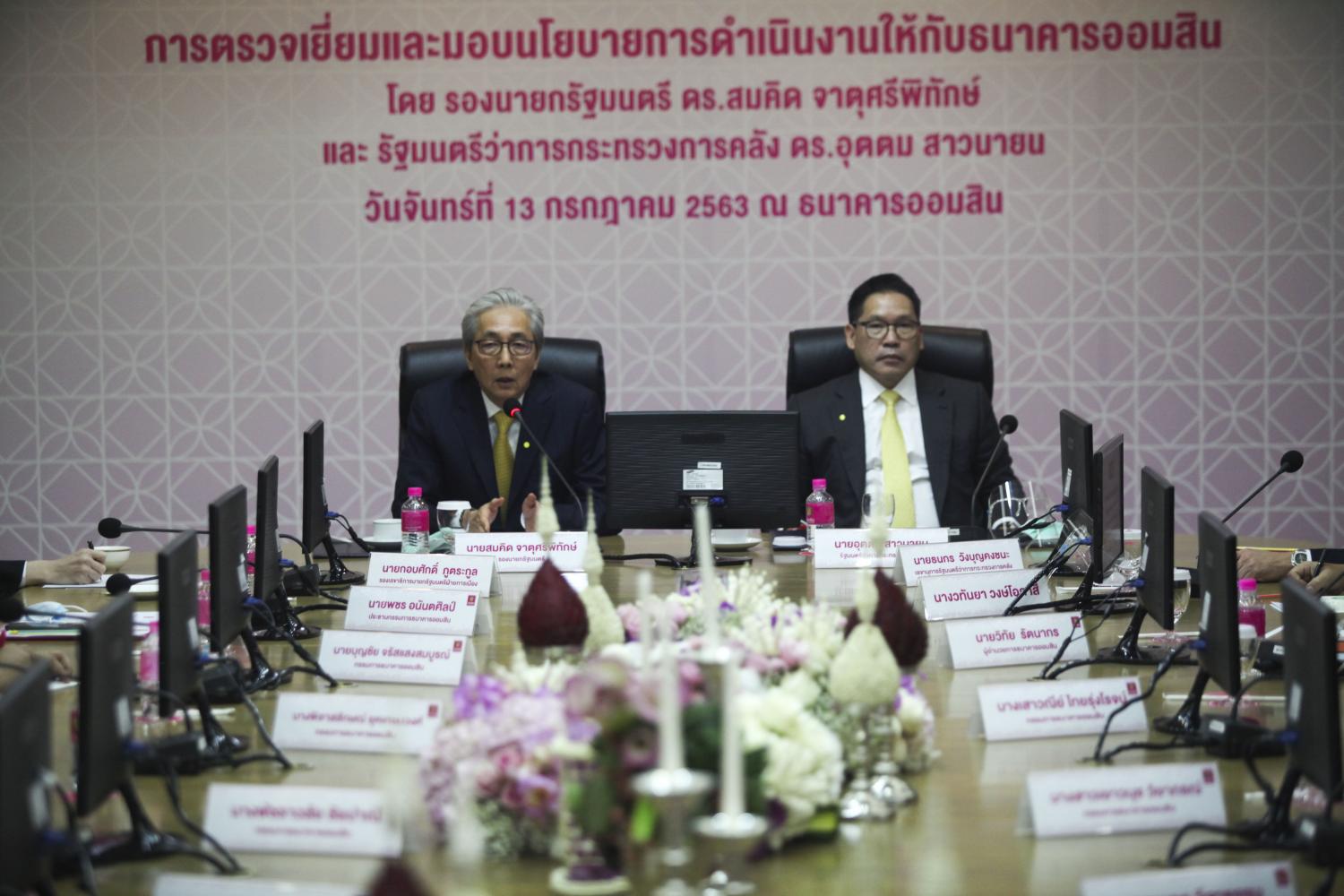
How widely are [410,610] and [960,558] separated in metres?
1.28

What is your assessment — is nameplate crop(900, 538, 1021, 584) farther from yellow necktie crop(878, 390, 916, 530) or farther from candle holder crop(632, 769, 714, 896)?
candle holder crop(632, 769, 714, 896)

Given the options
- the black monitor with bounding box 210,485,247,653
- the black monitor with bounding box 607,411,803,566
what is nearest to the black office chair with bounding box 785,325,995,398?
the black monitor with bounding box 607,411,803,566

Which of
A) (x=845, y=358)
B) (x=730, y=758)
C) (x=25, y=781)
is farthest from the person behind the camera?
(x=845, y=358)

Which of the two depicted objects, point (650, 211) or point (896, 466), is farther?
point (650, 211)

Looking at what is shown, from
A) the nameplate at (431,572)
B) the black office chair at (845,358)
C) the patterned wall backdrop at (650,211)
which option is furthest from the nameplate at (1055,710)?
the patterned wall backdrop at (650,211)

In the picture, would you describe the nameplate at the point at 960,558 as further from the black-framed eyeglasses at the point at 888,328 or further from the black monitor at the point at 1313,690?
the black monitor at the point at 1313,690

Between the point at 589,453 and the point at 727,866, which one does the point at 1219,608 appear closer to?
the point at 727,866

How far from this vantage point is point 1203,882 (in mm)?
1761

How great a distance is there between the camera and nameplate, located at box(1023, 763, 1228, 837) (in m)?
2.02

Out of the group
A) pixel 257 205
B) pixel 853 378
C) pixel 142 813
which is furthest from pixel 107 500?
pixel 142 813

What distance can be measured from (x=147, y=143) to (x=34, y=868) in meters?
4.76

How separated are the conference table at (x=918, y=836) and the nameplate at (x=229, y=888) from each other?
0.38ft

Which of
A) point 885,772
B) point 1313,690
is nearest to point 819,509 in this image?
point 885,772

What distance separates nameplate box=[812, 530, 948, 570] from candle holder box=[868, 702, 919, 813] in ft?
5.73
